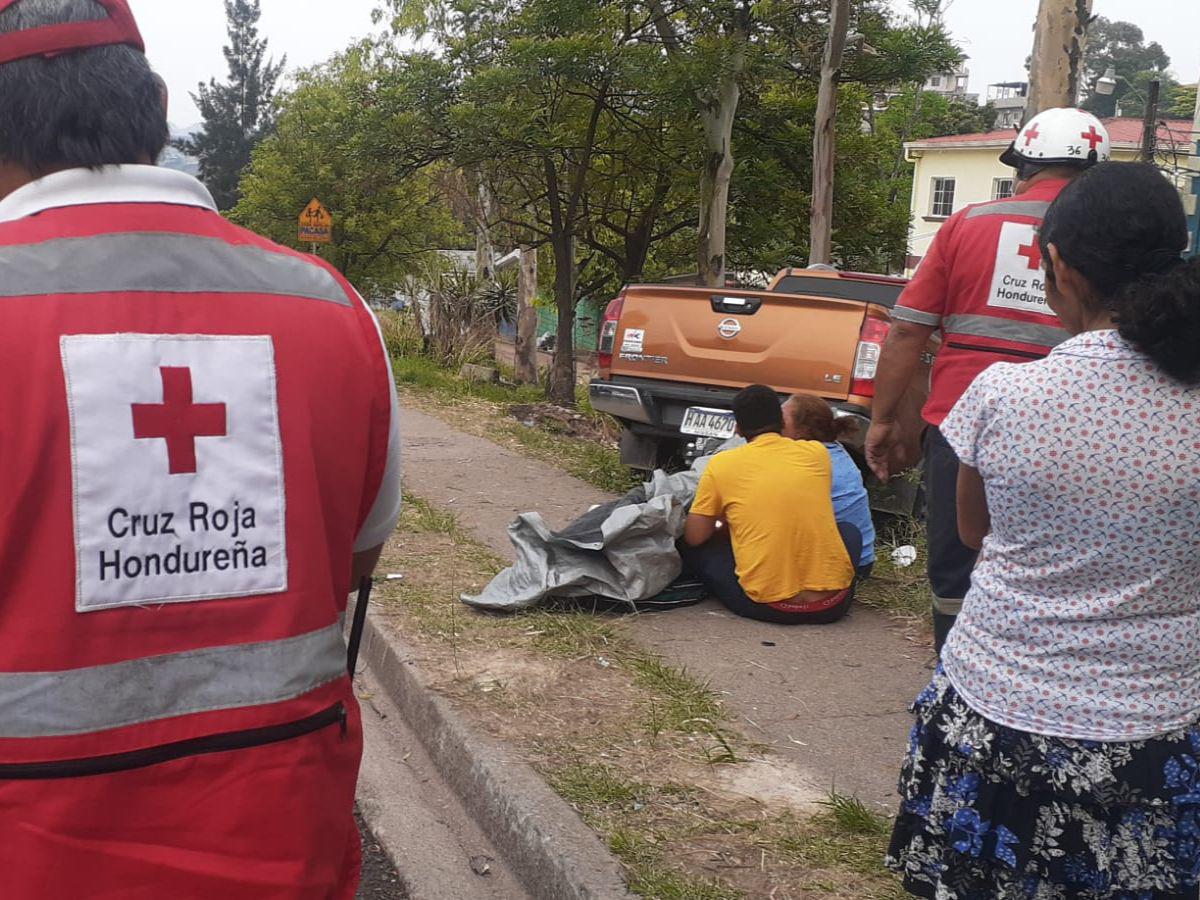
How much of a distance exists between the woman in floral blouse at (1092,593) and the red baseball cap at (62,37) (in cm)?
150

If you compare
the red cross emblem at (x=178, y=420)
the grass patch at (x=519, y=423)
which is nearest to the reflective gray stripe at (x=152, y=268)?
the red cross emblem at (x=178, y=420)

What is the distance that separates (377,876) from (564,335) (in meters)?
13.5

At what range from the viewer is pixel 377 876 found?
3.81 meters

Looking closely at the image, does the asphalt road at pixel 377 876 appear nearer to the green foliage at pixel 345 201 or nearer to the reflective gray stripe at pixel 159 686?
the reflective gray stripe at pixel 159 686

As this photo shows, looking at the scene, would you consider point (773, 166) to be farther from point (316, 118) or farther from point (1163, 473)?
point (316, 118)

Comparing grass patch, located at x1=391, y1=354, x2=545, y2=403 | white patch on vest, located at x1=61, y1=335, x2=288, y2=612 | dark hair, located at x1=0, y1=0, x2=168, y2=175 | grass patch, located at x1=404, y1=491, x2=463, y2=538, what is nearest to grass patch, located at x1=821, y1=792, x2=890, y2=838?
white patch on vest, located at x1=61, y1=335, x2=288, y2=612

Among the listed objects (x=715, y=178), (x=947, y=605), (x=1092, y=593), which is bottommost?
(x=947, y=605)

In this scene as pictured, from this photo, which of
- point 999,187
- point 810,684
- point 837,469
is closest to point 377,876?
point 810,684

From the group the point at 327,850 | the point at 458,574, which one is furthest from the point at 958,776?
the point at 458,574

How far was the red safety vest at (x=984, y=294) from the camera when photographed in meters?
3.82

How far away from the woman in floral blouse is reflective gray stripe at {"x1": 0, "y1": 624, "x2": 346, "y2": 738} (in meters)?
1.25

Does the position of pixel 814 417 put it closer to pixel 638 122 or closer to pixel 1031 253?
pixel 1031 253

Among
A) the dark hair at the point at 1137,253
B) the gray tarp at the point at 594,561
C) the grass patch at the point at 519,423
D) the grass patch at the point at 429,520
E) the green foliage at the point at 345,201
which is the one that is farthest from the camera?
the green foliage at the point at 345,201

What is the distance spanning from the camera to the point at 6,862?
4.71 ft
